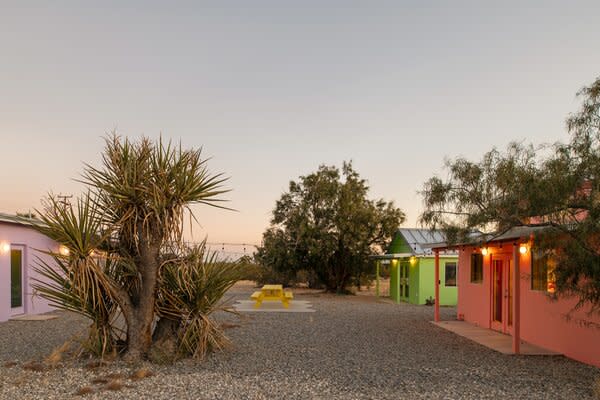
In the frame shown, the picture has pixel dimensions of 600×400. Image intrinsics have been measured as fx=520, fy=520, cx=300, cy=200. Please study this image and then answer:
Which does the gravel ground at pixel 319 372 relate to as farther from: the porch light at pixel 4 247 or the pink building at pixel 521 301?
the porch light at pixel 4 247

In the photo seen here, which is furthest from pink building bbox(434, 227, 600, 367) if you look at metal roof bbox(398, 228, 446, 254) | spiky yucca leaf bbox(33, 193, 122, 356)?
spiky yucca leaf bbox(33, 193, 122, 356)

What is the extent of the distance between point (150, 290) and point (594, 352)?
7069mm

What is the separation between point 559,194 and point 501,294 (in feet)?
Answer: 24.2

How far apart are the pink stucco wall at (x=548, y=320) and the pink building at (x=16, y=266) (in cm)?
1165

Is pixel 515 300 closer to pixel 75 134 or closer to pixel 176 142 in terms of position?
pixel 176 142

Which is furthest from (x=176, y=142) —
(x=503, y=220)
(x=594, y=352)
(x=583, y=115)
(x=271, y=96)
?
(x=271, y=96)

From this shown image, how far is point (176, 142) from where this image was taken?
26.5 ft

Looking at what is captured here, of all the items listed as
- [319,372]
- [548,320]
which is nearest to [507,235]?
[548,320]

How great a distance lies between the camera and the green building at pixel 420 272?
19703mm

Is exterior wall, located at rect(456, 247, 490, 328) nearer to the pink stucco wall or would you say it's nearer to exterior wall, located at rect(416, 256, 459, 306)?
the pink stucco wall

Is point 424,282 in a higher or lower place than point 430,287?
higher

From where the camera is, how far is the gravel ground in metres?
6.27

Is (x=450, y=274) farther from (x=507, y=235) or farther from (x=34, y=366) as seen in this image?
(x=34, y=366)

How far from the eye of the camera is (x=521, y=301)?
36.3 feet
